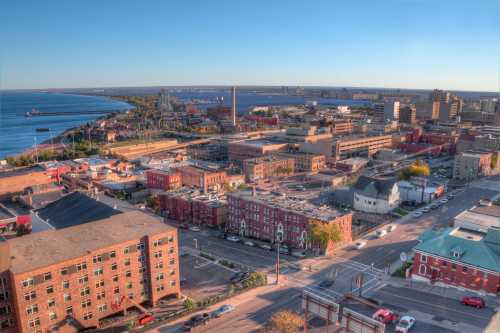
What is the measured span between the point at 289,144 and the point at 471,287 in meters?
Answer: 87.5

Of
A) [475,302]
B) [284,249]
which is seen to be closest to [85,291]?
[284,249]

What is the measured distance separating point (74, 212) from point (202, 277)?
18917mm

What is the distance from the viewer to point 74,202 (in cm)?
5241

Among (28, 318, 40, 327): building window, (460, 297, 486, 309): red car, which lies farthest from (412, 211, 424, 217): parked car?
(28, 318, 40, 327): building window

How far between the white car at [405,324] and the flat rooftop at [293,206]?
57.9ft

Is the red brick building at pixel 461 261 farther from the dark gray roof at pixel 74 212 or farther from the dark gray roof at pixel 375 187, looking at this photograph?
the dark gray roof at pixel 74 212

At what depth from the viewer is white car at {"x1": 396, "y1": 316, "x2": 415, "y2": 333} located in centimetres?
3191

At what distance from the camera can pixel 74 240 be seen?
1404 inches

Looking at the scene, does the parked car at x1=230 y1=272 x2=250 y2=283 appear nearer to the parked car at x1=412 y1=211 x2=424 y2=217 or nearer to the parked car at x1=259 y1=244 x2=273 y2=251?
the parked car at x1=259 y1=244 x2=273 y2=251

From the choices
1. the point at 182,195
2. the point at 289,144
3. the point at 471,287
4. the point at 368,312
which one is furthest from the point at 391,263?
the point at 289,144

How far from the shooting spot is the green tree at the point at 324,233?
47281mm

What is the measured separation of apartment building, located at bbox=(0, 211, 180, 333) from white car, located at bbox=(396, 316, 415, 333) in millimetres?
20767

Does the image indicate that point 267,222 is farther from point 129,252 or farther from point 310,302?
point 310,302

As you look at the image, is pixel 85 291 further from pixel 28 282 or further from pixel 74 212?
pixel 74 212
